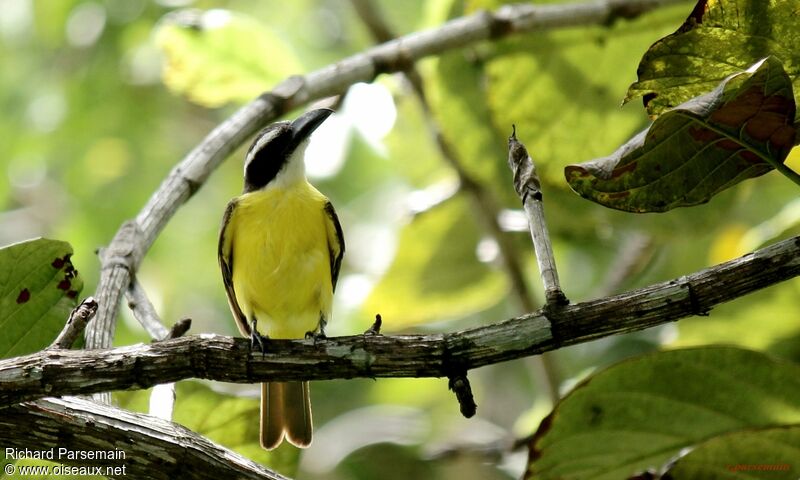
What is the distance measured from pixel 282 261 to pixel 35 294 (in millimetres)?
1471

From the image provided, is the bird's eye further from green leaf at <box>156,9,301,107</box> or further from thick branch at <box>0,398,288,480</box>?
thick branch at <box>0,398,288,480</box>

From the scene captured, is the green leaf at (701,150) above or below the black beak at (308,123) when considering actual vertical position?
below

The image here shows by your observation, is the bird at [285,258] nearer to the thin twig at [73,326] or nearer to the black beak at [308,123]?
the black beak at [308,123]

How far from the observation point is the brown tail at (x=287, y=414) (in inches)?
133

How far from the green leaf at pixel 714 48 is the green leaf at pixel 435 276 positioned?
8.21ft

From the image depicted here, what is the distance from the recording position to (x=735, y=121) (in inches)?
73.9

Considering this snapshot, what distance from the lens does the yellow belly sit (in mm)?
3754

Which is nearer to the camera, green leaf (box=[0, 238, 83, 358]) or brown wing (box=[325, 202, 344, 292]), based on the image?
green leaf (box=[0, 238, 83, 358])

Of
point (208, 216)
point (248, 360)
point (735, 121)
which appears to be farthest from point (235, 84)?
point (208, 216)

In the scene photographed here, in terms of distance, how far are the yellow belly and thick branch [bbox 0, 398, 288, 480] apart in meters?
1.71

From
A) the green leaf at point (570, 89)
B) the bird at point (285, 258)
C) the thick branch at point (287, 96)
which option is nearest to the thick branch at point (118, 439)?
the thick branch at point (287, 96)

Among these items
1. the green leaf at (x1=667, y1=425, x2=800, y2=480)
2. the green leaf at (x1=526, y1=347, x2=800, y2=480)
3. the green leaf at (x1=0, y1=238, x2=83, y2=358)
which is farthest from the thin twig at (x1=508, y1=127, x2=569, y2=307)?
the green leaf at (x1=0, y1=238, x2=83, y2=358)

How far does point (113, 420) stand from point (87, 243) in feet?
12.3

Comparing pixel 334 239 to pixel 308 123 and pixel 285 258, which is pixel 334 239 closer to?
pixel 285 258
